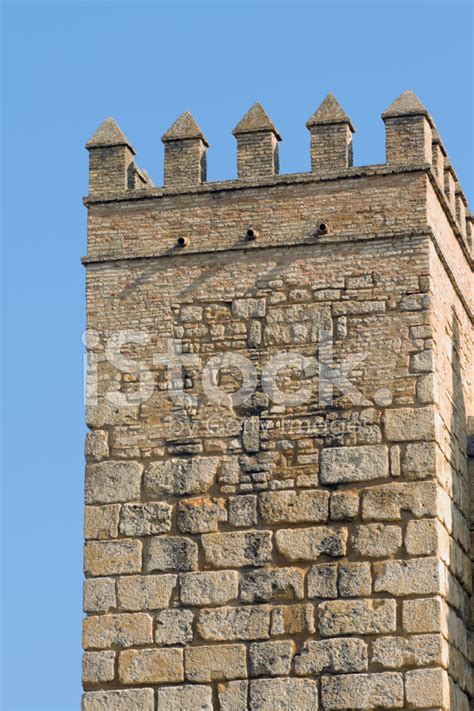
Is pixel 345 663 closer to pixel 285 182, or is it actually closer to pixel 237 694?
pixel 237 694

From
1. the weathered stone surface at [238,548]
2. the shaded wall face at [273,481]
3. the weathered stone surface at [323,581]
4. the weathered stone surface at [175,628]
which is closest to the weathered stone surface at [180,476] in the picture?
the shaded wall face at [273,481]

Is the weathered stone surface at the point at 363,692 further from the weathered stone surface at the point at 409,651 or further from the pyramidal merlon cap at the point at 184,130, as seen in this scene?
the pyramidal merlon cap at the point at 184,130

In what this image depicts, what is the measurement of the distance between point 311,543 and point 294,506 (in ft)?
0.97

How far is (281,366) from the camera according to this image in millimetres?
13750

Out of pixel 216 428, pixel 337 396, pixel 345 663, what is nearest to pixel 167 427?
pixel 216 428

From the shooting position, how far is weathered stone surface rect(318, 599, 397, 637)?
42.6 ft

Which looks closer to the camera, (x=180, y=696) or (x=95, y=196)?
(x=180, y=696)

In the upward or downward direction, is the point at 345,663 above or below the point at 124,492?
below

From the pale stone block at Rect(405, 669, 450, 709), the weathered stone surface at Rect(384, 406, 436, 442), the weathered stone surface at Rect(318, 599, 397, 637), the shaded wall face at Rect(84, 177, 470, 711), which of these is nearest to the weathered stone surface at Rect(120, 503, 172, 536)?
the shaded wall face at Rect(84, 177, 470, 711)

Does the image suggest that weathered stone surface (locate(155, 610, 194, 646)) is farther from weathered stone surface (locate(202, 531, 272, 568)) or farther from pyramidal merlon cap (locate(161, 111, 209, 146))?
pyramidal merlon cap (locate(161, 111, 209, 146))

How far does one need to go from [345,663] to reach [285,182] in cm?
357

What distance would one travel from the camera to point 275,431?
13617mm

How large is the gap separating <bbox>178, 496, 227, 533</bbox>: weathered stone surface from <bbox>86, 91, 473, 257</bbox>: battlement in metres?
2.37

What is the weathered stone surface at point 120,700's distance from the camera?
13227mm
